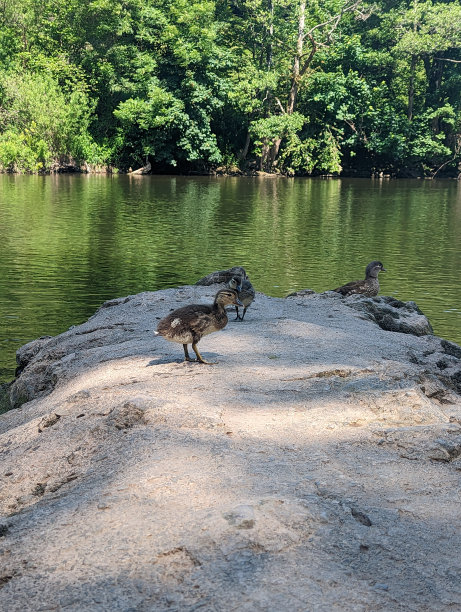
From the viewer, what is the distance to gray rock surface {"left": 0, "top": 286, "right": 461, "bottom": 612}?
3.18 meters

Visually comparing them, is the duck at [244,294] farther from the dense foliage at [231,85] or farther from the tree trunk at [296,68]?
the tree trunk at [296,68]

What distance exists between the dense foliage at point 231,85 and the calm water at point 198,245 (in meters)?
13.3

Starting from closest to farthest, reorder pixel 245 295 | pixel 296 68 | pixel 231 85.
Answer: pixel 245 295 < pixel 231 85 < pixel 296 68

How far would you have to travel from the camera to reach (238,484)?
13.2 ft

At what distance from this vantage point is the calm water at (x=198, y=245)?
15.3 meters

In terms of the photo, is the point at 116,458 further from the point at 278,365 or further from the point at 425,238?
the point at 425,238

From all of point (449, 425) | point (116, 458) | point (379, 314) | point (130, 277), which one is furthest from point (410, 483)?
point (130, 277)

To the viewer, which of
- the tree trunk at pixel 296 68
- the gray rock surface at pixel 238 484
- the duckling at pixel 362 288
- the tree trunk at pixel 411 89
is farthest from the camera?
the tree trunk at pixel 411 89

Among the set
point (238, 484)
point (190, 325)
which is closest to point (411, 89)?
point (190, 325)

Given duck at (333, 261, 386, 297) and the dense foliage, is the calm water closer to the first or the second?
duck at (333, 261, 386, 297)

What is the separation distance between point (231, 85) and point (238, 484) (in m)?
51.3

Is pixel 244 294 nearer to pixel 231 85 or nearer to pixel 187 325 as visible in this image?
pixel 187 325

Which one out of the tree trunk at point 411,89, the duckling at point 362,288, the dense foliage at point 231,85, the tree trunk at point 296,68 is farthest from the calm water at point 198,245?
the tree trunk at point 411,89

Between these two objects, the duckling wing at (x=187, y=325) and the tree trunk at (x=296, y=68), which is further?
the tree trunk at (x=296, y=68)
